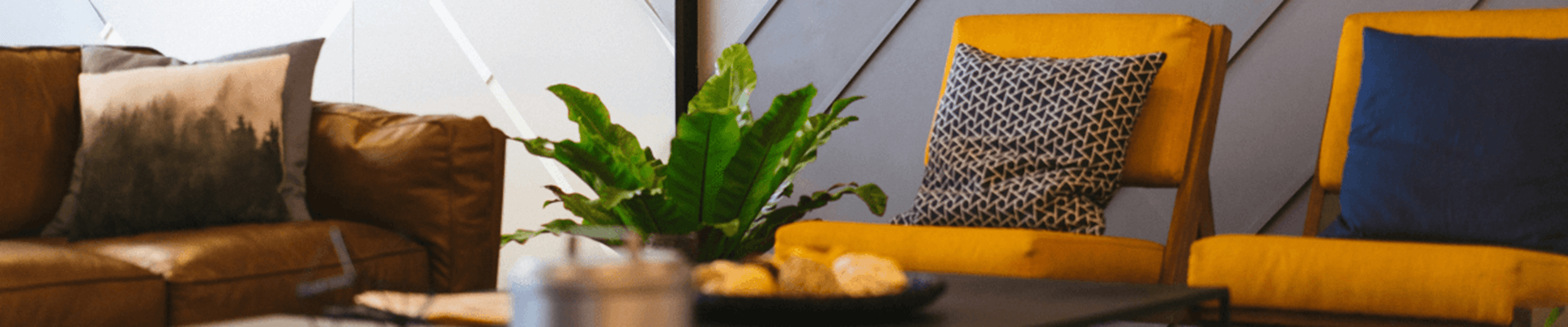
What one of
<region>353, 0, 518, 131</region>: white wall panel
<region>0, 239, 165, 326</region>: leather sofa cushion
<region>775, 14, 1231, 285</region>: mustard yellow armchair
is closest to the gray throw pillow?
<region>0, 239, 165, 326</region>: leather sofa cushion

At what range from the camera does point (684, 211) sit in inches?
90.0

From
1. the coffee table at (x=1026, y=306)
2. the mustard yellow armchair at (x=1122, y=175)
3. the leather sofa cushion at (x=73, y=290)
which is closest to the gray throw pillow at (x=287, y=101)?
the leather sofa cushion at (x=73, y=290)

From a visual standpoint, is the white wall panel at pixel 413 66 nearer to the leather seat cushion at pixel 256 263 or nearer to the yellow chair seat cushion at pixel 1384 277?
the leather seat cushion at pixel 256 263

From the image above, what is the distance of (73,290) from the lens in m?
1.46

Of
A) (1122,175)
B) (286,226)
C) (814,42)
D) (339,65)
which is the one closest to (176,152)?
(286,226)

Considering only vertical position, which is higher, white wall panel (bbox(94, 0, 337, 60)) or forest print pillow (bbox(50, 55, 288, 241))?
white wall panel (bbox(94, 0, 337, 60))

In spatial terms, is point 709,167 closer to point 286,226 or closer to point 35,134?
point 286,226

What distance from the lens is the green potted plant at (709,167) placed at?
2.18 metres

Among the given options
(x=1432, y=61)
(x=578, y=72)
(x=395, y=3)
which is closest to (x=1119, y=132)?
(x=1432, y=61)

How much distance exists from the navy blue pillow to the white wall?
200cm

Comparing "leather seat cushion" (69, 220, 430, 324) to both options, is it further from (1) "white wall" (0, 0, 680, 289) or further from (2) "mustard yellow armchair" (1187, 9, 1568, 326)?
(1) "white wall" (0, 0, 680, 289)

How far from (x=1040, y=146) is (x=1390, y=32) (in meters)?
0.61

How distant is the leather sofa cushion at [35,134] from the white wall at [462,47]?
1.59 m

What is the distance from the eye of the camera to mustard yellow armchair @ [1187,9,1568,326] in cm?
141
